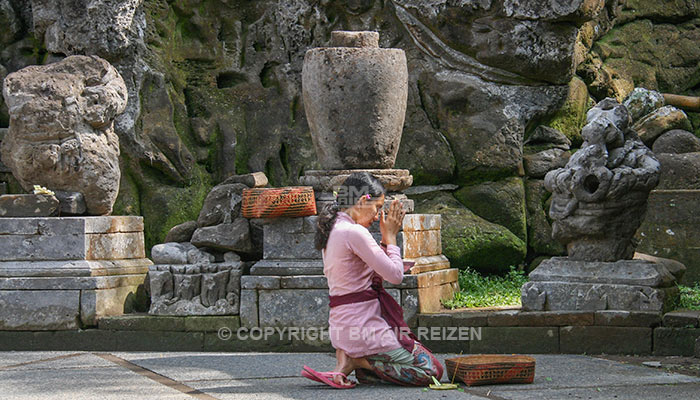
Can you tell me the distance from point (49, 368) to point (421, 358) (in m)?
2.98

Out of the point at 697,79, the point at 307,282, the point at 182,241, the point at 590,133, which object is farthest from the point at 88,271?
the point at 697,79

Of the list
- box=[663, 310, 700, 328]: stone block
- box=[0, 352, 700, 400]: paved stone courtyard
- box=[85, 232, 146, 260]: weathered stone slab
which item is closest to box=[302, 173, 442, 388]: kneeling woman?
box=[0, 352, 700, 400]: paved stone courtyard

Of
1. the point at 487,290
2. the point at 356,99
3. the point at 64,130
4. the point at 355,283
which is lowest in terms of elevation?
the point at 487,290

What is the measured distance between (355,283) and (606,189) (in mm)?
2714

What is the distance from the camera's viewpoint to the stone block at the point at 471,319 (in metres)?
7.75

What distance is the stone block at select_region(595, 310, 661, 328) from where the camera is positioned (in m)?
7.25

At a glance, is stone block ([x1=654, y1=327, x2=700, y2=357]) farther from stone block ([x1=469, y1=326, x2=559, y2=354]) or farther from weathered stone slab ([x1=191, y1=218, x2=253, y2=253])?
weathered stone slab ([x1=191, y1=218, x2=253, y2=253])

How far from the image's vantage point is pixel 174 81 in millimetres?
12289

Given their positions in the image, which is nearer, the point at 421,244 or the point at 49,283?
the point at 49,283

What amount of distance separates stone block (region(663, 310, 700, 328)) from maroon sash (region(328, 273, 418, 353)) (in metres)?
2.25

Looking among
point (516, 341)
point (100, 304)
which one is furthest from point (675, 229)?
point (100, 304)

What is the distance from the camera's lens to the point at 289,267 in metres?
8.24

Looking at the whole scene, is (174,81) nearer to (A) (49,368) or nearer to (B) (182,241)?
(B) (182,241)

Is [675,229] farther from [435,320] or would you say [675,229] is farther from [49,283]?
[49,283]
